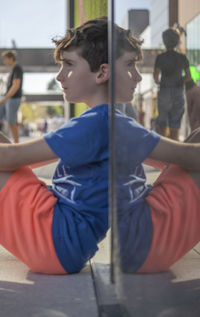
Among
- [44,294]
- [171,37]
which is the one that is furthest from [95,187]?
[171,37]

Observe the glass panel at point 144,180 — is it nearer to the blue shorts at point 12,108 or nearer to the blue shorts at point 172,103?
the blue shorts at point 172,103

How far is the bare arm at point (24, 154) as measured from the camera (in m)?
1.27

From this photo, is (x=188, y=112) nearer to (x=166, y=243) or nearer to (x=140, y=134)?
(x=140, y=134)

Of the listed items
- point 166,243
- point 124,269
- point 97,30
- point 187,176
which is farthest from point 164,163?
point 97,30

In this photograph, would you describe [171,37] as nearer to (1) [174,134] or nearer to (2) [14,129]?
(1) [174,134]

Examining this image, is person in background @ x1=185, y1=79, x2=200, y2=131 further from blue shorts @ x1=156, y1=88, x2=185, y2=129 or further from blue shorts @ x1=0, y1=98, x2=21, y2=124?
blue shorts @ x1=0, y1=98, x2=21, y2=124

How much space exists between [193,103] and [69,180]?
577mm

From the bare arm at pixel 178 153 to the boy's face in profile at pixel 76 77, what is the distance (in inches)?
15.4

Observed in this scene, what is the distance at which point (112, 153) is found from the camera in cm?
92

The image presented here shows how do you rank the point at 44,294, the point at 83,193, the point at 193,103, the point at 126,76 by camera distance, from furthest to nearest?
the point at 83,193, the point at 44,294, the point at 126,76, the point at 193,103

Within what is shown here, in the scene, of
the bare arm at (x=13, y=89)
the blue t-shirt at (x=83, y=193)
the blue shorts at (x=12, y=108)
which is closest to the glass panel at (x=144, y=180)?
the blue t-shirt at (x=83, y=193)

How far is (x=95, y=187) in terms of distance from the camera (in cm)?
135

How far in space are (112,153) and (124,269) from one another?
221 mm

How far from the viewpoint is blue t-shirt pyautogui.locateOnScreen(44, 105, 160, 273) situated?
3.02 ft
